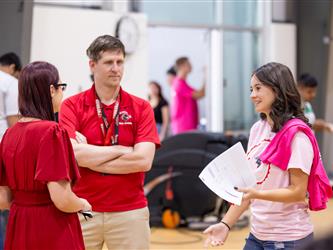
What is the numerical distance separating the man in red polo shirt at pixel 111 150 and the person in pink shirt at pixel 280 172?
0.68 meters

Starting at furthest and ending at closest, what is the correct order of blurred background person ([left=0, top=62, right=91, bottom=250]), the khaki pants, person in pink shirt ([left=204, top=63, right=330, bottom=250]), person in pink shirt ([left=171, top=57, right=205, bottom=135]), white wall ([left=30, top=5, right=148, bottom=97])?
person in pink shirt ([left=171, top=57, right=205, bottom=135])
white wall ([left=30, top=5, right=148, bottom=97])
the khaki pants
person in pink shirt ([left=204, top=63, right=330, bottom=250])
blurred background person ([left=0, top=62, right=91, bottom=250])

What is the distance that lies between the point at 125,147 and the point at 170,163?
375 cm

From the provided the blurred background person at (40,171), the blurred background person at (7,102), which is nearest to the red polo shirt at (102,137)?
the blurred background person at (40,171)

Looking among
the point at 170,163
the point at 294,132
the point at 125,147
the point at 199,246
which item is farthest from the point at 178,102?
the point at 294,132

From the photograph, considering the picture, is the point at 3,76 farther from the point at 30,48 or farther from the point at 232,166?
the point at 232,166

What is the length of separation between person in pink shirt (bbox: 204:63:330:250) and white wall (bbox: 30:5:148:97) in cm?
536

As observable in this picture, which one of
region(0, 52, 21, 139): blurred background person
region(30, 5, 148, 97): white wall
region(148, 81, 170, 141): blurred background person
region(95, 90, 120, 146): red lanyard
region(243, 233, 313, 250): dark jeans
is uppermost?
region(30, 5, 148, 97): white wall

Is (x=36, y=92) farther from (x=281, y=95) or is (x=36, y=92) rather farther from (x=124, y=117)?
(x=281, y=95)

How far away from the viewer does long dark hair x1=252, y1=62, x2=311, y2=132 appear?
302 cm

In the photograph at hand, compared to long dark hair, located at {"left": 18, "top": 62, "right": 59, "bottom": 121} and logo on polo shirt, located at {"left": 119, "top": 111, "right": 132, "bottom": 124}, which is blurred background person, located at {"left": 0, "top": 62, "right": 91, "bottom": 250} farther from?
logo on polo shirt, located at {"left": 119, "top": 111, "right": 132, "bottom": 124}

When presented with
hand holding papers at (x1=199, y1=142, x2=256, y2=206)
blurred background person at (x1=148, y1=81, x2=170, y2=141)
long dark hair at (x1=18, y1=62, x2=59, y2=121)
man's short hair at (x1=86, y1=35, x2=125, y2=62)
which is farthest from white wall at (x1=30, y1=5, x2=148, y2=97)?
hand holding papers at (x1=199, y1=142, x2=256, y2=206)

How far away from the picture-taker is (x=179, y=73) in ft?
31.8

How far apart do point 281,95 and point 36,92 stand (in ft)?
3.54

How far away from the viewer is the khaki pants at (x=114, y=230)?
137 inches
